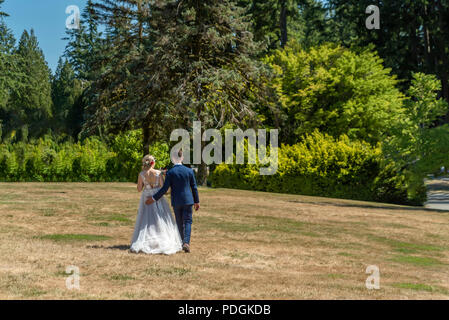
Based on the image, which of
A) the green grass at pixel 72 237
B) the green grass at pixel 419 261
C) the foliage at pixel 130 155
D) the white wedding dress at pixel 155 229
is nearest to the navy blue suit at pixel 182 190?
the white wedding dress at pixel 155 229

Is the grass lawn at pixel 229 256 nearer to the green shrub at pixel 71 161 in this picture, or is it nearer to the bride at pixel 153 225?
the bride at pixel 153 225

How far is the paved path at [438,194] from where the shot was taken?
96.8ft

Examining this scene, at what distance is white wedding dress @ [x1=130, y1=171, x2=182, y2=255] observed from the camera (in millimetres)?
10617

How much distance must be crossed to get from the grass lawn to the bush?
9.77 m

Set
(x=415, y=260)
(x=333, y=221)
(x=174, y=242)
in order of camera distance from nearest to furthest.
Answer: (x=174, y=242), (x=415, y=260), (x=333, y=221)

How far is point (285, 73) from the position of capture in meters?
37.5

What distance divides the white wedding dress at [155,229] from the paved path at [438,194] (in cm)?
2073

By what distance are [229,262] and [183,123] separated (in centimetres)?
1905

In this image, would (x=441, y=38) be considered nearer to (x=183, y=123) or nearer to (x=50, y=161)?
(x=183, y=123)

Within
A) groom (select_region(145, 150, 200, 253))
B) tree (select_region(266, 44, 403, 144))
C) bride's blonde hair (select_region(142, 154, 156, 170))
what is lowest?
groom (select_region(145, 150, 200, 253))

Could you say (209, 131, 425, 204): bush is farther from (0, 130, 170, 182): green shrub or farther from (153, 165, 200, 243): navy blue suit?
(153, 165, 200, 243): navy blue suit

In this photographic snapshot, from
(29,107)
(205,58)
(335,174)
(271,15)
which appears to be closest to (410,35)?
(271,15)

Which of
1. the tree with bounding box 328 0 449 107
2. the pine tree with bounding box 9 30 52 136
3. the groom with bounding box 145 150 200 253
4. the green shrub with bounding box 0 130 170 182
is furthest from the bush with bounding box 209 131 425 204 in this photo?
the pine tree with bounding box 9 30 52 136
